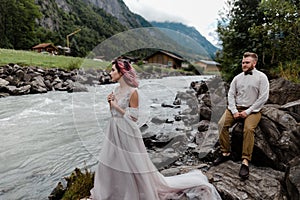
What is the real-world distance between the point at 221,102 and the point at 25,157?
18.5 ft

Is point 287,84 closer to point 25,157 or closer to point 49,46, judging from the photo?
point 25,157

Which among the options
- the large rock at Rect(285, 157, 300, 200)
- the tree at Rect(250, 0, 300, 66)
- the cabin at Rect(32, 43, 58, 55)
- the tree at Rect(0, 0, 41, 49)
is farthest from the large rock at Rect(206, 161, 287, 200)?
the tree at Rect(0, 0, 41, 49)

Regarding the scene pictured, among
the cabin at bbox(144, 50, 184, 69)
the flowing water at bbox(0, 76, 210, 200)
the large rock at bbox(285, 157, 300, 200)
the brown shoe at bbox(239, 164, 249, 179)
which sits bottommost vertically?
the flowing water at bbox(0, 76, 210, 200)

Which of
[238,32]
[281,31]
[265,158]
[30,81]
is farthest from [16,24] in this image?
[265,158]

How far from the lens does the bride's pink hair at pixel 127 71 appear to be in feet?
8.69

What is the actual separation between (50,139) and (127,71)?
5.57m

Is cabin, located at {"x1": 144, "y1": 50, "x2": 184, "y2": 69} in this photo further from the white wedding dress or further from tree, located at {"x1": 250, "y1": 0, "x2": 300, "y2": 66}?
tree, located at {"x1": 250, "y1": 0, "x2": 300, "y2": 66}

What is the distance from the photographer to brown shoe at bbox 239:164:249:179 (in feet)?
11.6

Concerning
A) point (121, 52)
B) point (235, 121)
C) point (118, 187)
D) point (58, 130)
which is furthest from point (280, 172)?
point (58, 130)

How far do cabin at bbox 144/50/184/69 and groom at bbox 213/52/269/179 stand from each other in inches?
47.4

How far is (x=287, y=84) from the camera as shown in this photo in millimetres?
5926

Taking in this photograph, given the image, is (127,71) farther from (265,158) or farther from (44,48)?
(44,48)

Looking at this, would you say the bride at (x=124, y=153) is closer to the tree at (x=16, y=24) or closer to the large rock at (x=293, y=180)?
the large rock at (x=293, y=180)

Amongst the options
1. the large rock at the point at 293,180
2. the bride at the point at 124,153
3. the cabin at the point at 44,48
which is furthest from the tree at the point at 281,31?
the cabin at the point at 44,48
